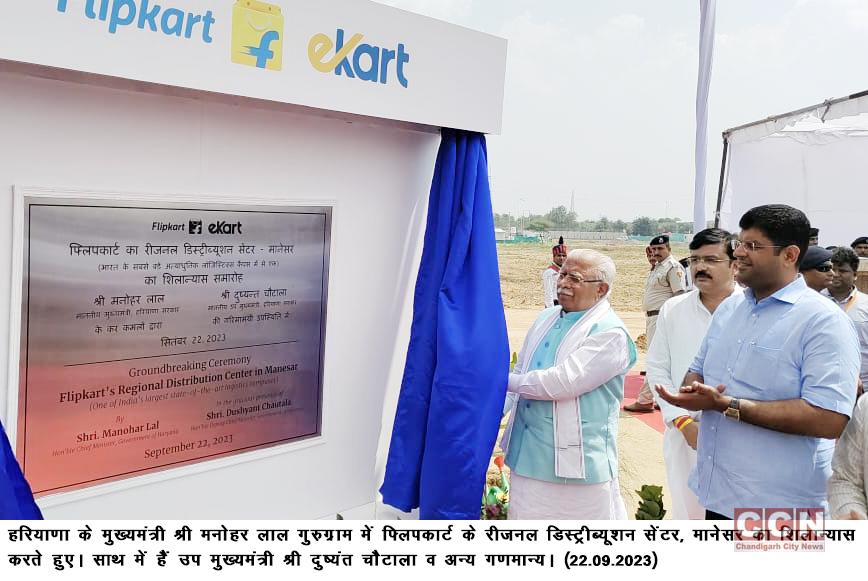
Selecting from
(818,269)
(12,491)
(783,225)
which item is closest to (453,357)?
(783,225)

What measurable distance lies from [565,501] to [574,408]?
387 millimetres

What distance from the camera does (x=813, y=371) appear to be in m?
2.09

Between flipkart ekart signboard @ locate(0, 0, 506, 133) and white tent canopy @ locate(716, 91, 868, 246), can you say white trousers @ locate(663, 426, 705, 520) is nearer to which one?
flipkart ekart signboard @ locate(0, 0, 506, 133)

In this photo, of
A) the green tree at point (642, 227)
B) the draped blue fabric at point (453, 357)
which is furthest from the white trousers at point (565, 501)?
the green tree at point (642, 227)

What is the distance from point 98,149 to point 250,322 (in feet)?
2.88

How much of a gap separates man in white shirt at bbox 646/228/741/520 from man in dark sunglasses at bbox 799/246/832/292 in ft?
3.55

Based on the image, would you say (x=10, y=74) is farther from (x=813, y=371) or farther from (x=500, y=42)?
(x=813, y=371)

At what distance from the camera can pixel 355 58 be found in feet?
9.16

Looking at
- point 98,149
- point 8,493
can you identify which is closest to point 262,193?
point 98,149

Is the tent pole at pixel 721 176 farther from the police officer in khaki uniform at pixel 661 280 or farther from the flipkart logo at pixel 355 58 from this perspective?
the flipkart logo at pixel 355 58

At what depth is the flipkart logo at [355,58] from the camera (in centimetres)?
268

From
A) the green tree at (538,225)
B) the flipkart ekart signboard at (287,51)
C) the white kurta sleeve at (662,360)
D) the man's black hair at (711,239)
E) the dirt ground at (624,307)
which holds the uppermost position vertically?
the green tree at (538,225)

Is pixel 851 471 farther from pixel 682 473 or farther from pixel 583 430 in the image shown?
pixel 682 473
